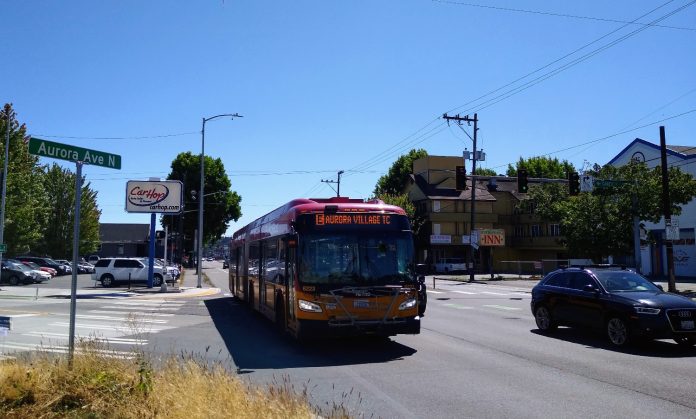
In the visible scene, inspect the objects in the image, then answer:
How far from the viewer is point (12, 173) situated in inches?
1459

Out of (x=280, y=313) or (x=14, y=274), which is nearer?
(x=280, y=313)

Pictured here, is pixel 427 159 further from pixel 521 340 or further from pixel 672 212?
pixel 521 340

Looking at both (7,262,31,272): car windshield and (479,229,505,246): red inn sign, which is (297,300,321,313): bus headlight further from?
(479,229,505,246): red inn sign

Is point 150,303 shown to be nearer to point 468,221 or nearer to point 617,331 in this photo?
point 617,331

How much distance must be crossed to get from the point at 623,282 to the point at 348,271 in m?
6.13

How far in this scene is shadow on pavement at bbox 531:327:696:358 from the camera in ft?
35.1

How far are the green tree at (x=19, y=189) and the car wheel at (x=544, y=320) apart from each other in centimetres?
3364

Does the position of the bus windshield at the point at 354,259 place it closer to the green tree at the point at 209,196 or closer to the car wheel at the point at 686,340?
the car wheel at the point at 686,340

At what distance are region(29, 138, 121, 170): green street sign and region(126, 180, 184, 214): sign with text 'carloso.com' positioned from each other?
24.8 m

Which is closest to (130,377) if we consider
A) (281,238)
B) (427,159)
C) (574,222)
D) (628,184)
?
(281,238)

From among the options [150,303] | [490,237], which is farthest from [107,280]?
[490,237]

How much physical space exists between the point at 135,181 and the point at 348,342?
23.4 meters

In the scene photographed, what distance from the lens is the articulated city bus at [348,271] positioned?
34.7 feet

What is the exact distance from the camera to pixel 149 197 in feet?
105
